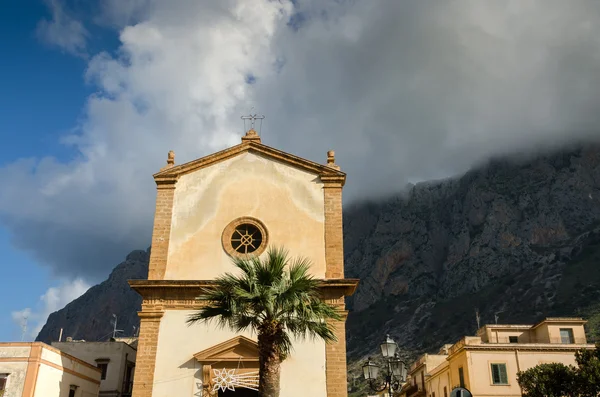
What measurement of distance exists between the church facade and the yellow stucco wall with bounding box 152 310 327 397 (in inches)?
1.3

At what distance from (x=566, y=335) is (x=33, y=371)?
3744 centimetres

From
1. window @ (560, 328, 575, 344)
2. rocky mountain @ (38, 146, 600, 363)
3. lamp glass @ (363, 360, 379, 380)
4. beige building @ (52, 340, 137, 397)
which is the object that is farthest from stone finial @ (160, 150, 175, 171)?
rocky mountain @ (38, 146, 600, 363)

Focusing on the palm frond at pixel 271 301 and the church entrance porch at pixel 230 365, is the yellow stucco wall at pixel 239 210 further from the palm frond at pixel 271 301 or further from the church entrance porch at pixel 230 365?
the palm frond at pixel 271 301

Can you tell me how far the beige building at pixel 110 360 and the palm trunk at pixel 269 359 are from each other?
22.8 metres

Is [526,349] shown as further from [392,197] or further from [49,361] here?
[392,197]

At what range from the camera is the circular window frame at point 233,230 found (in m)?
22.3

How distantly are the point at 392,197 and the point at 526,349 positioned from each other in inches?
3695

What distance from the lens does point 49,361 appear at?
26.3 m

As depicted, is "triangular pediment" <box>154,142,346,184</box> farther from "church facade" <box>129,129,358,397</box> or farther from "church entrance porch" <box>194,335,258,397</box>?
"church entrance porch" <box>194,335,258,397</box>

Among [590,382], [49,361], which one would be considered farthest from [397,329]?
[49,361]

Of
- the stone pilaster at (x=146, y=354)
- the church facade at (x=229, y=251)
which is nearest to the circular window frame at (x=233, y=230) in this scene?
the church facade at (x=229, y=251)

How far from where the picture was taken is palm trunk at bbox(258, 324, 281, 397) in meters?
15.3

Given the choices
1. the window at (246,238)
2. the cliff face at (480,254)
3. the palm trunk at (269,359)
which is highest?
the cliff face at (480,254)

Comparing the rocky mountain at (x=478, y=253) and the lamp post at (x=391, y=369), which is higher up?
the rocky mountain at (x=478, y=253)
